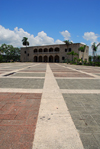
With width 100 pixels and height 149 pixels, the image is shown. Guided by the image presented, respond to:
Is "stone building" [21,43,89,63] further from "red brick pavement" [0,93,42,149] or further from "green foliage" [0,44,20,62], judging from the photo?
"red brick pavement" [0,93,42,149]

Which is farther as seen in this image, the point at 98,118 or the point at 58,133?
the point at 98,118

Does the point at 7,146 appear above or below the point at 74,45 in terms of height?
below

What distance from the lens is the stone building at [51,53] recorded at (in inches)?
2223

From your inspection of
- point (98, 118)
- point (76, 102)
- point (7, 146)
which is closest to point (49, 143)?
point (7, 146)

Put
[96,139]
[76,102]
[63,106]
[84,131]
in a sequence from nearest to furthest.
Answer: [96,139] < [84,131] < [63,106] < [76,102]

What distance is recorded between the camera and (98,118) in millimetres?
2887

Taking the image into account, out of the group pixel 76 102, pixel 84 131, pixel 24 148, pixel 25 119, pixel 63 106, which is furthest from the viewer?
pixel 76 102

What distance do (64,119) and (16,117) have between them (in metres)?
1.22

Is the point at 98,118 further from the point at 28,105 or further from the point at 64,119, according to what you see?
the point at 28,105

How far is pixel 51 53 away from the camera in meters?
Result: 61.1

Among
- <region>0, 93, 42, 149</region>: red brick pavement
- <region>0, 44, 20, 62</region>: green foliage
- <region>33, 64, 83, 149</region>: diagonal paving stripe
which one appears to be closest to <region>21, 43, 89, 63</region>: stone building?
<region>0, 44, 20, 62</region>: green foliage

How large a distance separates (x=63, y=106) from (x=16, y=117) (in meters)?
1.45

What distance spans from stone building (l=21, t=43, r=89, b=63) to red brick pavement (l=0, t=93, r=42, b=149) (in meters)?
53.6

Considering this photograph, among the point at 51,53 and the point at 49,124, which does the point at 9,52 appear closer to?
the point at 51,53
